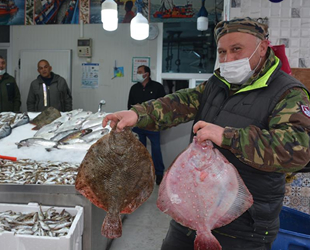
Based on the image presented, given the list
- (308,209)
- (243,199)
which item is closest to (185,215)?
(243,199)

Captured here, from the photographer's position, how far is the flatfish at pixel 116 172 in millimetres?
1582

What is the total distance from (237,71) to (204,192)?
0.70 meters

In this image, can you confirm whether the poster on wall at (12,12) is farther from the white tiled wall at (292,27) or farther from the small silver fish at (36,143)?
the white tiled wall at (292,27)

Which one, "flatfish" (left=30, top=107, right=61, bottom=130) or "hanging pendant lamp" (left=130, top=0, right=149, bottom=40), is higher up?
"hanging pendant lamp" (left=130, top=0, right=149, bottom=40)

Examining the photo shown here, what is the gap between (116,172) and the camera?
160cm

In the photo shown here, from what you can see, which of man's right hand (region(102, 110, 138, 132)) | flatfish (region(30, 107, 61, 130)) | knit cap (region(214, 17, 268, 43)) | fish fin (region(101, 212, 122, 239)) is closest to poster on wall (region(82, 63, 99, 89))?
flatfish (region(30, 107, 61, 130))

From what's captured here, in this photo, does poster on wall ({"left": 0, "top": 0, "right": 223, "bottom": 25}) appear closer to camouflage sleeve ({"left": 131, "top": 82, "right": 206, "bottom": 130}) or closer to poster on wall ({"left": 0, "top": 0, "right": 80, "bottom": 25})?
poster on wall ({"left": 0, "top": 0, "right": 80, "bottom": 25})

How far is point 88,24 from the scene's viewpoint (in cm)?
821

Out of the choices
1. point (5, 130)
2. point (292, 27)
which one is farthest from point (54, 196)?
point (292, 27)

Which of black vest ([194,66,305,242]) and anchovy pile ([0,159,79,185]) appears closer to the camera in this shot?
black vest ([194,66,305,242])

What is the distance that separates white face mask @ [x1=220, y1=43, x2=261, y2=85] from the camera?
162 centimetres

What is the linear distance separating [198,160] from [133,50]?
7050 mm

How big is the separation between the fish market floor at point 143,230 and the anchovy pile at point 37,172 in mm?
1194

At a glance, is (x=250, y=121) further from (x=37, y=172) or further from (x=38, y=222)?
(x=37, y=172)
